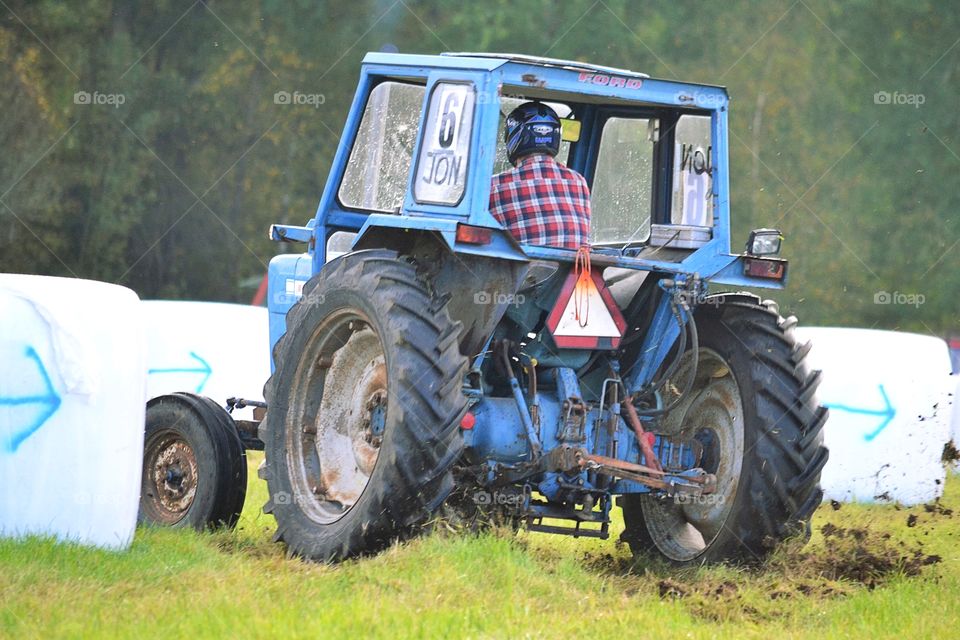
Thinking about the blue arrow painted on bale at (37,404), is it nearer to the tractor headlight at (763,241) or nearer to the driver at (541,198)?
the driver at (541,198)

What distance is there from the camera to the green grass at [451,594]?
17.0 feet

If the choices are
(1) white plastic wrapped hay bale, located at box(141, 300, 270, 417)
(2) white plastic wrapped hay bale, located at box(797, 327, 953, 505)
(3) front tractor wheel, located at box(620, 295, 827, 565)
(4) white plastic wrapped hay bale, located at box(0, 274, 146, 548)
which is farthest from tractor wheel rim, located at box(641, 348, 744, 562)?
(1) white plastic wrapped hay bale, located at box(141, 300, 270, 417)

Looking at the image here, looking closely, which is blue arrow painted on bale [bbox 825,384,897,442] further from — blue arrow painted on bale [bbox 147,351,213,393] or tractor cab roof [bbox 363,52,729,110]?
blue arrow painted on bale [bbox 147,351,213,393]

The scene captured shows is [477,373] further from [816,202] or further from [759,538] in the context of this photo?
[816,202]

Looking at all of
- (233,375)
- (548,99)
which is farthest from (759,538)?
(233,375)

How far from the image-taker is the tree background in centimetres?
2444

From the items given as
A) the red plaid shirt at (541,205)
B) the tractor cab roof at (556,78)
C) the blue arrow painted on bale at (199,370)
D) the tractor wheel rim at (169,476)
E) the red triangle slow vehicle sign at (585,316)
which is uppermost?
the tractor cab roof at (556,78)

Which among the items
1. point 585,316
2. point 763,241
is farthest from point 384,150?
point 763,241

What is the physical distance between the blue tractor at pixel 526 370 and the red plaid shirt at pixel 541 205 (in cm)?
22

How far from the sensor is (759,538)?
22.6 feet

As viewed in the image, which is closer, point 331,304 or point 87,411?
point 87,411

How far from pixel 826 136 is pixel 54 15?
1414 cm

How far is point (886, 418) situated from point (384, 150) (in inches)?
204

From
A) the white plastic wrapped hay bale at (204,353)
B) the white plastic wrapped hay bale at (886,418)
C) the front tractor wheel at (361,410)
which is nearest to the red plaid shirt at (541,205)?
the front tractor wheel at (361,410)
